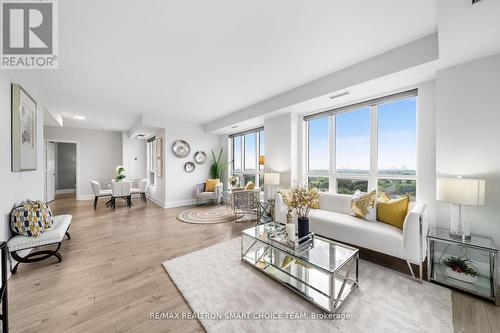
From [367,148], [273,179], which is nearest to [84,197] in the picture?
[273,179]

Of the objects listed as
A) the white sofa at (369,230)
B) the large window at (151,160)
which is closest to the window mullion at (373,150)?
the white sofa at (369,230)

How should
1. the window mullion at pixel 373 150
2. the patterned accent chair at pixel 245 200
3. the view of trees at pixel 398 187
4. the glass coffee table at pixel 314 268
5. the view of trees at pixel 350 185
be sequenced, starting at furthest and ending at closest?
the patterned accent chair at pixel 245 200 < the view of trees at pixel 350 185 < the window mullion at pixel 373 150 < the view of trees at pixel 398 187 < the glass coffee table at pixel 314 268

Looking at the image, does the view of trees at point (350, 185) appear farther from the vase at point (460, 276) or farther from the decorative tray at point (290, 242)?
the decorative tray at point (290, 242)

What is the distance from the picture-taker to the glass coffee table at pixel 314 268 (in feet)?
5.46

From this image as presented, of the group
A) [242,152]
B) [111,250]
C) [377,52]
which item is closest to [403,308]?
[377,52]

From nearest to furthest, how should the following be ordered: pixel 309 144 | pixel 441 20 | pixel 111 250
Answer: pixel 441 20 → pixel 111 250 → pixel 309 144

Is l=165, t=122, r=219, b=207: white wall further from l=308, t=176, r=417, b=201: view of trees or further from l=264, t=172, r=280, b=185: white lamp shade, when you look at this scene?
l=308, t=176, r=417, b=201: view of trees

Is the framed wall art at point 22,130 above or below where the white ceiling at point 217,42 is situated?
below

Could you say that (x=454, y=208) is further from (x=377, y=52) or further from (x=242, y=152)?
(x=242, y=152)

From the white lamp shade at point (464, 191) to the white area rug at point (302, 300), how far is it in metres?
0.91

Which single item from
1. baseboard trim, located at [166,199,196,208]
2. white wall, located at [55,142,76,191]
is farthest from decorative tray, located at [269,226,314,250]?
white wall, located at [55,142,76,191]

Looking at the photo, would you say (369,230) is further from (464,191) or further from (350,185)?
(350,185)

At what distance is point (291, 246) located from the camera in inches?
79.8

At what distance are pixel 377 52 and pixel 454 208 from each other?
208 cm
